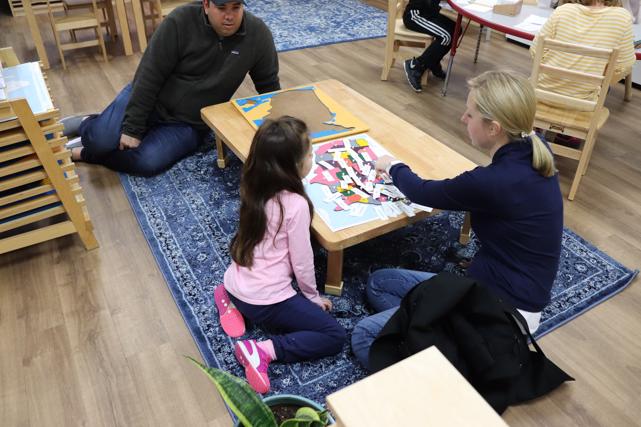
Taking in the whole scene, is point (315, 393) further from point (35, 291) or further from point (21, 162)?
point (21, 162)

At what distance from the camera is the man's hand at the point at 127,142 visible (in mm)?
2590

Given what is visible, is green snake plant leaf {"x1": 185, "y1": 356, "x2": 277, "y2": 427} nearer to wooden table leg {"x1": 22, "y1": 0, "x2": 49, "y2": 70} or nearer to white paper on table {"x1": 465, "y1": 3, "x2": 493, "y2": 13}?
white paper on table {"x1": 465, "y1": 3, "x2": 493, "y2": 13}

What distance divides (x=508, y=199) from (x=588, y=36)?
153cm

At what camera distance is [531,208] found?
1479mm

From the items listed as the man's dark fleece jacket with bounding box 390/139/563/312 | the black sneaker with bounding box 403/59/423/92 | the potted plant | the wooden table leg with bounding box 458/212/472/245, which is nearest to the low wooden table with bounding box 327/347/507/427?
the potted plant

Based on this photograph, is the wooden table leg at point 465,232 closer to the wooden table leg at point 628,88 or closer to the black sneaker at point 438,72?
the black sneaker at point 438,72

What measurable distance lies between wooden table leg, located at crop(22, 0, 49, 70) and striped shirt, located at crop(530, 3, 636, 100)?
3609 mm

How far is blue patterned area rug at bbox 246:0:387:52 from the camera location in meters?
4.76

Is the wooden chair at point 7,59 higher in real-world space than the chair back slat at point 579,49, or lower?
lower

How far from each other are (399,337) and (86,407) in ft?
3.33

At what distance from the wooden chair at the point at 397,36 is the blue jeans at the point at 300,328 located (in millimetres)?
2690

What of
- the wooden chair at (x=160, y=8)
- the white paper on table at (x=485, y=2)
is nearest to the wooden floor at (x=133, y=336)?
the white paper on table at (x=485, y=2)

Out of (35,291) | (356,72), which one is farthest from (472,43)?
(35,291)

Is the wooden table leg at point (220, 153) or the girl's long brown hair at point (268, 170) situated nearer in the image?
the girl's long brown hair at point (268, 170)
